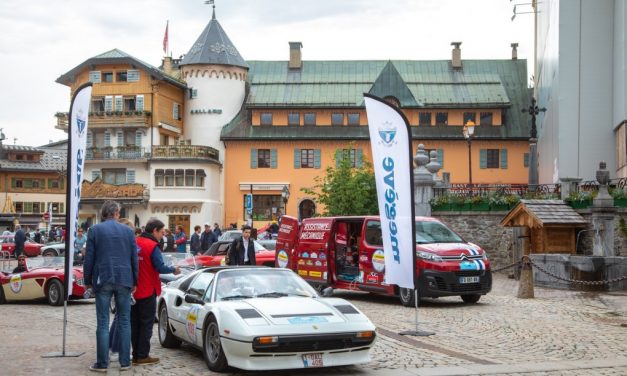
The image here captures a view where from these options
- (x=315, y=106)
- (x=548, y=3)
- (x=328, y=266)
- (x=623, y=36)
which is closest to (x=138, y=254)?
(x=328, y=266)

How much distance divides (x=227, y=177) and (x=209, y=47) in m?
10.3

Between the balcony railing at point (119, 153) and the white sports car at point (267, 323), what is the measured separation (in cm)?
5389

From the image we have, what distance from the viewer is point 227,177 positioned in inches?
2566

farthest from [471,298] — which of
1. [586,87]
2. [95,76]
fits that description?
[95,76]

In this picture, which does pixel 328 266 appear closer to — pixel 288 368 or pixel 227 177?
pixel 288 368

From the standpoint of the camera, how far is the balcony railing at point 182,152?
62719 mm

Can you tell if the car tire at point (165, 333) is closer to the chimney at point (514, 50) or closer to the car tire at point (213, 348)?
the car tire at point (213, 348)

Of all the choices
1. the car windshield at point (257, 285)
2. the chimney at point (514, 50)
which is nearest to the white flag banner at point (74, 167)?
the car windshield at point (257, 285)

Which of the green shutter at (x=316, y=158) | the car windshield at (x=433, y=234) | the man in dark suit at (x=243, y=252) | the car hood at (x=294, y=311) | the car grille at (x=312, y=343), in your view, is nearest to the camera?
the car grille at (x=312, y=343)

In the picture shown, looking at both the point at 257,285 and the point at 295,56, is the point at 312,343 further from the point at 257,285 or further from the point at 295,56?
the point at 295,56

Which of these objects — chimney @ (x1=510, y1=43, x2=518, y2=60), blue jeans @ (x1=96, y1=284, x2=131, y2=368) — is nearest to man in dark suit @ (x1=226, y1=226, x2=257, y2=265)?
blue jeans @ (x1=96, y1=284, x2=131, y2=368)

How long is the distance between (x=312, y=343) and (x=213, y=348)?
54.1 inches

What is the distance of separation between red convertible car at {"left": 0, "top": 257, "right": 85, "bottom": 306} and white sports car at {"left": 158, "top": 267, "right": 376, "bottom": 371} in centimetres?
807

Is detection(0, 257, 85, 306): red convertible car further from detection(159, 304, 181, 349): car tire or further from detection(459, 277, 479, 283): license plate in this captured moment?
detection(459, 277, 479, 283): license plate
